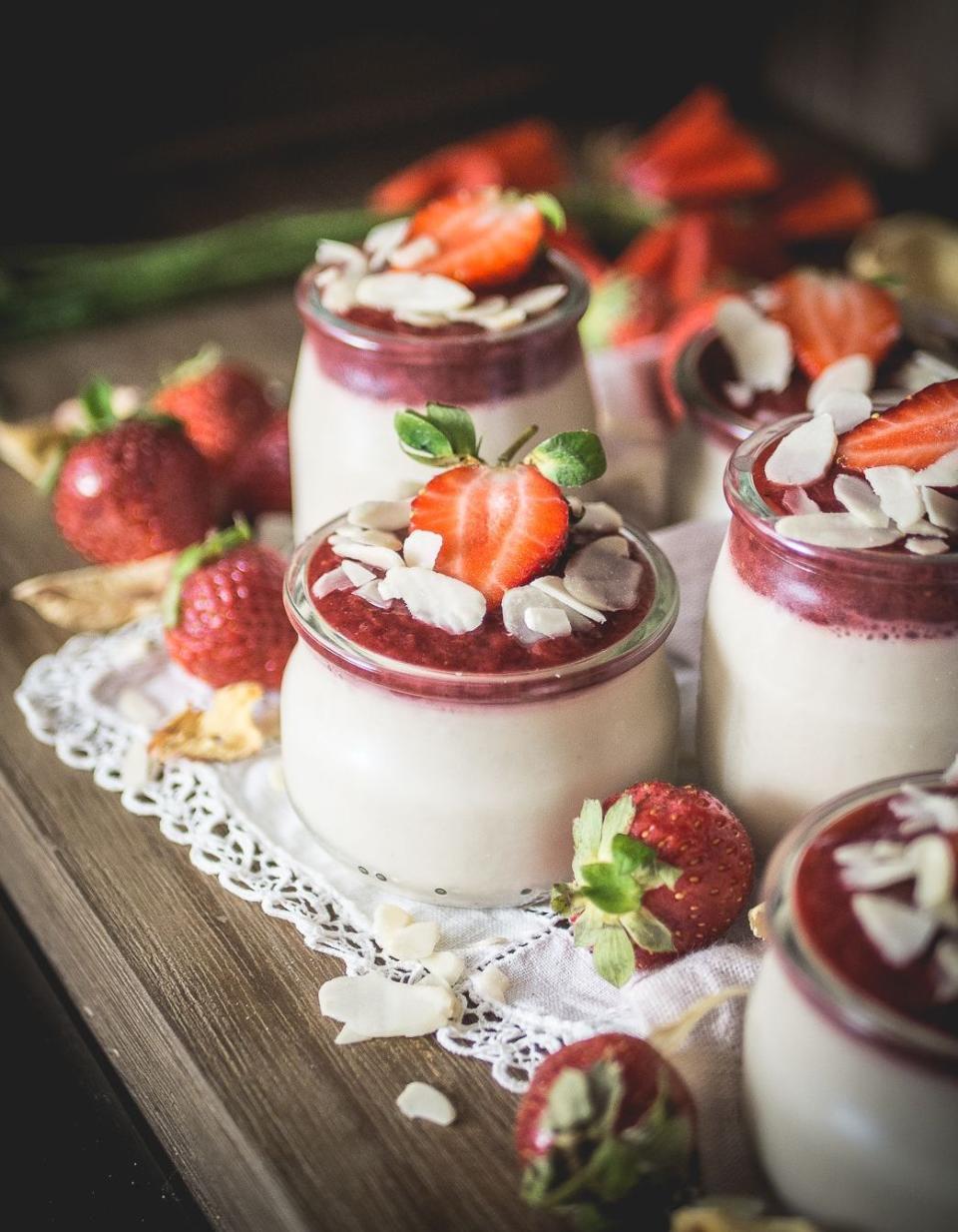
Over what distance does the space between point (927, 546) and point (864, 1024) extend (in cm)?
28

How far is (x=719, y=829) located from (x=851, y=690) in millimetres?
109

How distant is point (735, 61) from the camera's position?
2.61 m

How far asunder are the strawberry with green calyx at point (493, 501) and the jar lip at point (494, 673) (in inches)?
2.4

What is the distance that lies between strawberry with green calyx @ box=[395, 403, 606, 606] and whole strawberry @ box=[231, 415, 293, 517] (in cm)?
40

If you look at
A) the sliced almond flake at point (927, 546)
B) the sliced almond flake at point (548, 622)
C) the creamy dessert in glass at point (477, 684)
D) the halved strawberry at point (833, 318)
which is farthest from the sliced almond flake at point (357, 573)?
the halved strawberry at point (833, 318)

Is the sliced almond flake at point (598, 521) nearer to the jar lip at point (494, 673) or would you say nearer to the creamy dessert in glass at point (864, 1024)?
the jar lip at point (494, 673)

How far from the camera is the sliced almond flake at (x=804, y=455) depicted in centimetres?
81

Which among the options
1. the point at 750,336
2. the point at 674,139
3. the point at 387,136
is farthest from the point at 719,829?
the point at 387,136

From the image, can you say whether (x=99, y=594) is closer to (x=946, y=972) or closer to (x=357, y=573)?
(x=357, y=573)

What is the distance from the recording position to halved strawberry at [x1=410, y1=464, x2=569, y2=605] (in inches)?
31.9

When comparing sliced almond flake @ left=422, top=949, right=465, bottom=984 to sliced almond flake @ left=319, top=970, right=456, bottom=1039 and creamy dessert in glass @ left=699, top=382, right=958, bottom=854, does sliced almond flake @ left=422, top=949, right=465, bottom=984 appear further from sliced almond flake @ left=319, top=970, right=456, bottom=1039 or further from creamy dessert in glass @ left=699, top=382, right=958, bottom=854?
creamy dessert in glass @ left=699, top=382, right=958, bottom=854

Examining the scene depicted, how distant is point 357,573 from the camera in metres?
0.83

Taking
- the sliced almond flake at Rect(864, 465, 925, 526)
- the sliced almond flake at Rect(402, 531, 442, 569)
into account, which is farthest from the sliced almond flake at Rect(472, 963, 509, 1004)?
the sliced almond flake at Rect(864, 465, 925, 526)

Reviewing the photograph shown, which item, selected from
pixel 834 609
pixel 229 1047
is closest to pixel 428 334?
pixel 834 609
